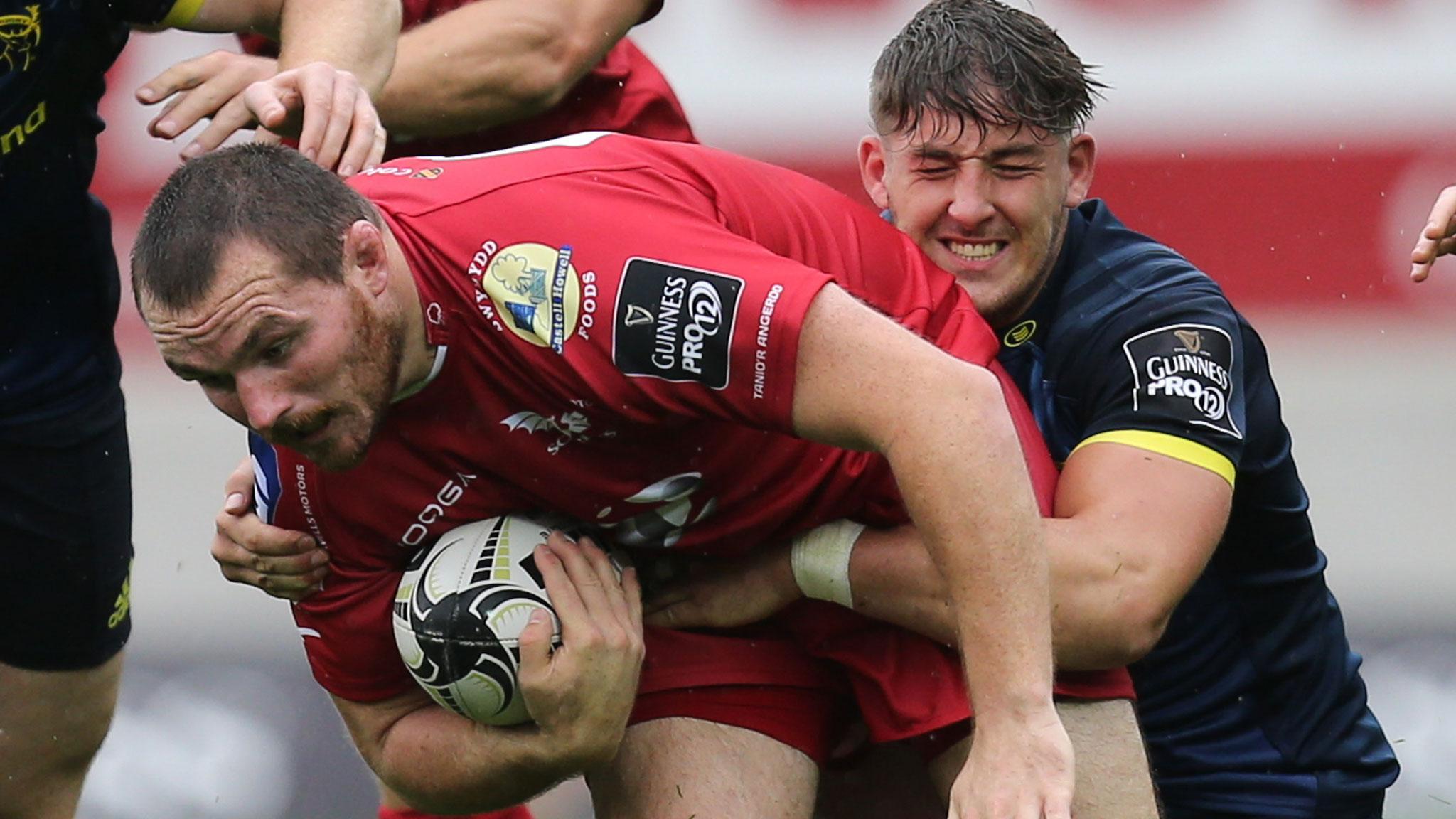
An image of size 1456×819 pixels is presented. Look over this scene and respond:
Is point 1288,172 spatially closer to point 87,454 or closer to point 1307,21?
point 1307,21

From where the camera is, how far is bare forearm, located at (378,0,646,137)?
4773 mm

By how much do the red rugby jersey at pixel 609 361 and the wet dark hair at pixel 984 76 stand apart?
37 cm

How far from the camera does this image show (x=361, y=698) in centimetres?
396

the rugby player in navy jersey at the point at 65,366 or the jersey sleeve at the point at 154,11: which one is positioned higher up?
the jersey sleeve at the point at 154,11

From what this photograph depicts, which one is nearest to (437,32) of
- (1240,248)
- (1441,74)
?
(1240,248)

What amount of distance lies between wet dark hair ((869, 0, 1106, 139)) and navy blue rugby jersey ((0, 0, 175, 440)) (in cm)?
158

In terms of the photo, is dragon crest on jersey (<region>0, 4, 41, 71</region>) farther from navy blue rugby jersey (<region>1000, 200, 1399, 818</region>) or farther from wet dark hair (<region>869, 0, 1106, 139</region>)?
navy blue rugby jersey (<region>1000, 200, 1399, 818</region>)

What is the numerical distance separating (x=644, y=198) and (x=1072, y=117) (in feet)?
4.14

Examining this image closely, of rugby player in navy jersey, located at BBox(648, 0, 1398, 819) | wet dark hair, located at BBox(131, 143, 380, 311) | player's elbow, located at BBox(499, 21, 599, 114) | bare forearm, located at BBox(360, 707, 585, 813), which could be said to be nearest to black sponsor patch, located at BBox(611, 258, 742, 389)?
wet dark hair, located at BBox(131, 143, 380, 311)

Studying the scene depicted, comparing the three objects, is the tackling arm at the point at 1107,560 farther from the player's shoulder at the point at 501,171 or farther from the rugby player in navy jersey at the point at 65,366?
the rugby player in navy jersey at the point at 65,366

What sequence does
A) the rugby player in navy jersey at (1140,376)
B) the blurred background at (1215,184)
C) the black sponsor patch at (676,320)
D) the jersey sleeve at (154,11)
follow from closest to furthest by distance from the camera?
the black sponsor patch at (676,320), the rugby player in navy jersey at (1140,376), the jersey sleeve at (154,11), the blurred background at (1215,184)

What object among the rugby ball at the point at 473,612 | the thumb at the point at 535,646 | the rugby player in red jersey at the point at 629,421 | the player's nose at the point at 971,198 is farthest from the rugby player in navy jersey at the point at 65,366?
the player's nose at the point at 971,198

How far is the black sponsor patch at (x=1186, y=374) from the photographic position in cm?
387

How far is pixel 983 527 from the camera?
123 inches
